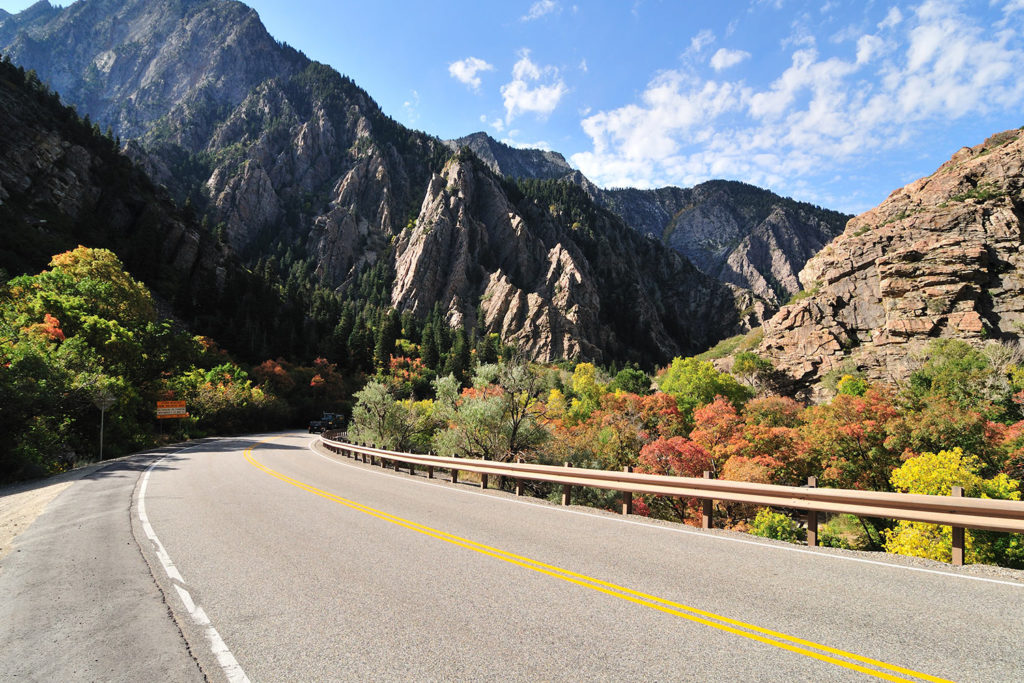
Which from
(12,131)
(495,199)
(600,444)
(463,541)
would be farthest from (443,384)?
(495,199)

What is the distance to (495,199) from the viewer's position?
163 meters

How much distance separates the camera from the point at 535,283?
482 ft

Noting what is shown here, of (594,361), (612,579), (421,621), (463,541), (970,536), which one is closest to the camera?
(421,621)

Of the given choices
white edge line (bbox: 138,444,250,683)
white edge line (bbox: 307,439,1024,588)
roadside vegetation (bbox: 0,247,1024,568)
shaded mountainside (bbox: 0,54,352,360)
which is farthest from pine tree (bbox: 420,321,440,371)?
white edge line (bbox: 138,444,250,683)

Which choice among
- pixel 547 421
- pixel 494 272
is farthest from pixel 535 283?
pixel 547 421

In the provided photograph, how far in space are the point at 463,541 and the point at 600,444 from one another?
29.1m

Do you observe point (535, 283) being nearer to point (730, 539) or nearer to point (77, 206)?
point (77, 206)

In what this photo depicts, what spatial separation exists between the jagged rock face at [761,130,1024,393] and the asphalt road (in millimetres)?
69553

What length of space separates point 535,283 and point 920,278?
9776 cm

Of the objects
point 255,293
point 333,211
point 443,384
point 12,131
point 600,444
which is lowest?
point 600,444

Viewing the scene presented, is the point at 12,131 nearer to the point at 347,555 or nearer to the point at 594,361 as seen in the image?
the point at 347,555

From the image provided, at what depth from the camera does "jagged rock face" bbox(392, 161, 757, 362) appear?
130 meters

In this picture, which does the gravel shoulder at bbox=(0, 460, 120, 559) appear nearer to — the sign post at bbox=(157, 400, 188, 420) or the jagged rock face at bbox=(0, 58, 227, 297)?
the sign post at bbox=(157, 400, 188, 420)

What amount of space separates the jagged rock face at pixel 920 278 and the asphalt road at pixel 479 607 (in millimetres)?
69553
